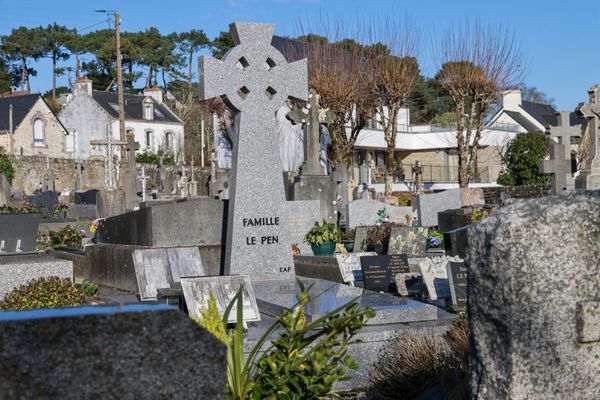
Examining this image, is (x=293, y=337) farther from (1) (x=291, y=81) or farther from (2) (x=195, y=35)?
(2) (x=195, y=35)

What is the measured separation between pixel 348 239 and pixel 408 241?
6.62 ft

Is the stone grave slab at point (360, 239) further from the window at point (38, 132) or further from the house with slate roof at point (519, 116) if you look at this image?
the window at point (38, 132)

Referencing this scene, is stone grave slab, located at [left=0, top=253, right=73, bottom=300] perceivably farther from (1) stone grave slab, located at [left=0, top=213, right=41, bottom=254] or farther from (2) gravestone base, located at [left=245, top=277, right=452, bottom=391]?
(1) stone grave slab, located at [left=0, top=213, right=41, bottom=254]

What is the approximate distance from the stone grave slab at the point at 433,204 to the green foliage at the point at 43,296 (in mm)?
13539

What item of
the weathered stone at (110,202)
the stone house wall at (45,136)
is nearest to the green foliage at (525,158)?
the weathered stone at (110,202)

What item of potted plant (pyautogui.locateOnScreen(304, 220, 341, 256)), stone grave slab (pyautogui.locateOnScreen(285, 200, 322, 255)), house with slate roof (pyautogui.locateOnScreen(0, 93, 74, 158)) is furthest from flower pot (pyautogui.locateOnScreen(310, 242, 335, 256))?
house with slate roof (pyautogui.locateOnScreen(0, 93, 74, 158))

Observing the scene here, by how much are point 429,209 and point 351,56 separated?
918 inches

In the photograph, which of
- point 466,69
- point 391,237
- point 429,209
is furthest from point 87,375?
point 466,69

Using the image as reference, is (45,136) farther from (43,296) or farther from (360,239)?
(43,296)

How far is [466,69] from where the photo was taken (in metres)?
39.7

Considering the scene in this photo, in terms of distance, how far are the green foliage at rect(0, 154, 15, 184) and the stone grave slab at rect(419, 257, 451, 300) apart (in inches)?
1612

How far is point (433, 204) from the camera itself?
23078 mm

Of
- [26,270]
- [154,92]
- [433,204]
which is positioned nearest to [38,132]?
[154,92]

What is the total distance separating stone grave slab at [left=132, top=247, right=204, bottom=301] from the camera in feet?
36.0
